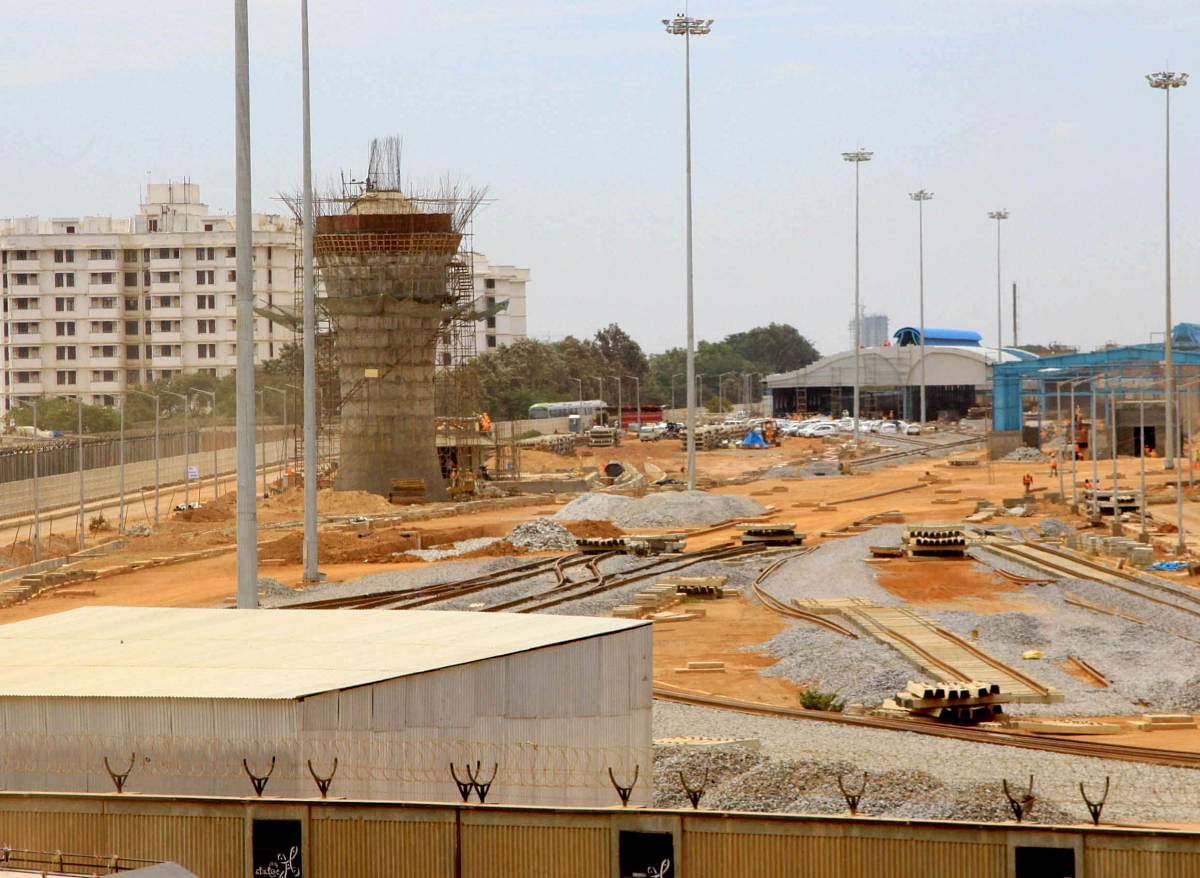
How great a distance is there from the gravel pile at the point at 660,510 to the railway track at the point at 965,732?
91.0ft

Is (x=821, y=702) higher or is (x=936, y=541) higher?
(x=936, y=541)

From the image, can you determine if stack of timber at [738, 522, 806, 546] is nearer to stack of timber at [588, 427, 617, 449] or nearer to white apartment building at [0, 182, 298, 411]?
stack of timber at [588, 427, 617, 449]

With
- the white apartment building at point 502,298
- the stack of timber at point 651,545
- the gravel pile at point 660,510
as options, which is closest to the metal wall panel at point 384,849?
the stack of timber at point 651,545

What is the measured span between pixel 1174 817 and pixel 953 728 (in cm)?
501

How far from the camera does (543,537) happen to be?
42.4 meters

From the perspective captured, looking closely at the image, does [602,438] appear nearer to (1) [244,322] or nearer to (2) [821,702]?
(2) [821,702]

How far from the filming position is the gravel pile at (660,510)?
49.6 metres

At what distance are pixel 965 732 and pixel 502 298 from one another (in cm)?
13646

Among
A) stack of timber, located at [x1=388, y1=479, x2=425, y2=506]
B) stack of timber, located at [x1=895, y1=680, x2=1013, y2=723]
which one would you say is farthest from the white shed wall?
stack of timber, located at [x1=388, y1=479, x2=425, y2=506]

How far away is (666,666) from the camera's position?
→ 952 inches

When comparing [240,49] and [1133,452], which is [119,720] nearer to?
[240,49]

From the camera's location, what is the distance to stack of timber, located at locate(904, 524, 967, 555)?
37.2 m

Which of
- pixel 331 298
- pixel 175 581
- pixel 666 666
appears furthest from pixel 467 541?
pixel 666 666

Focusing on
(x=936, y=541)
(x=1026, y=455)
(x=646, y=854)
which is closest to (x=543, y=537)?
(x=936, y=541)
